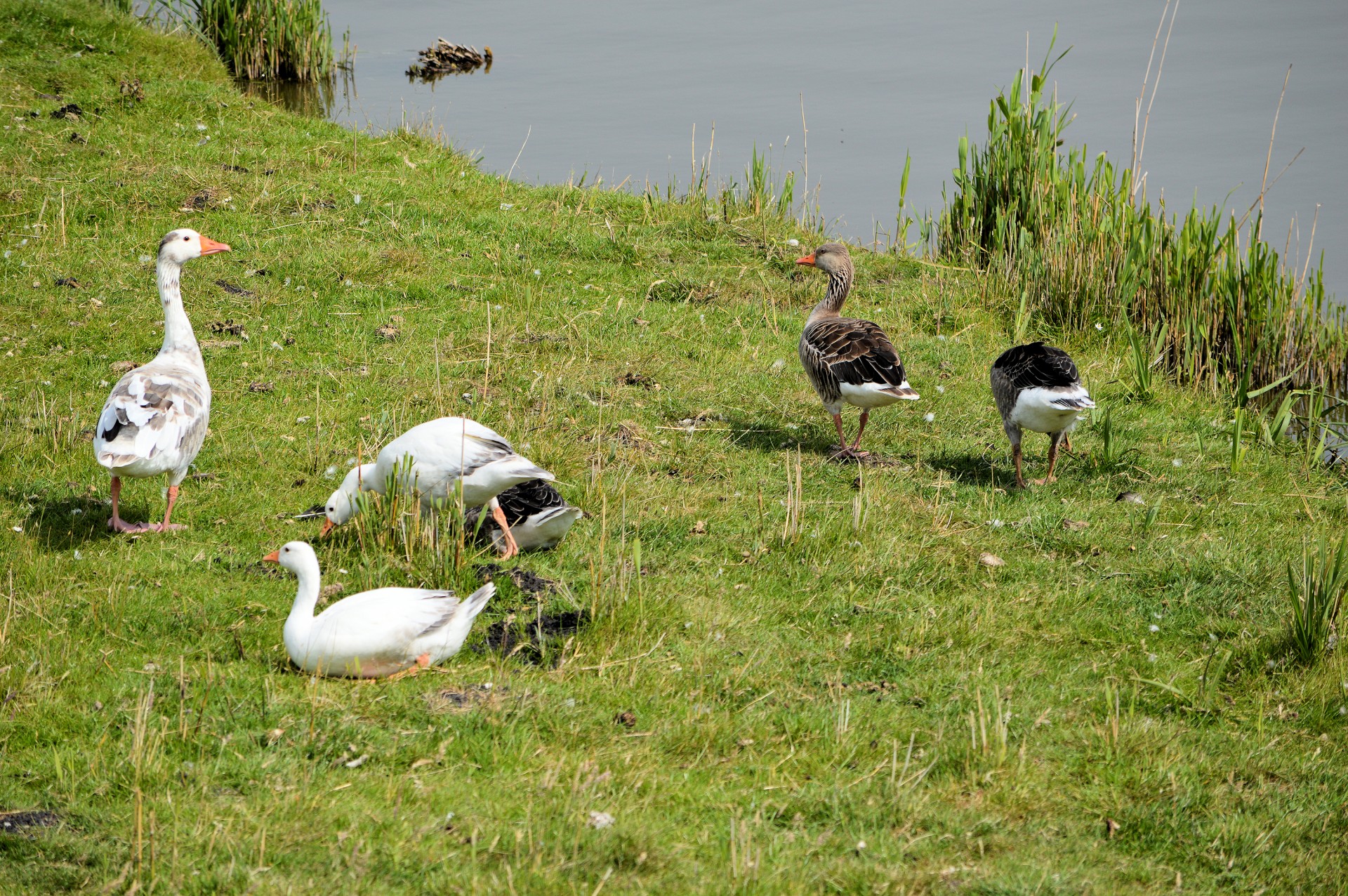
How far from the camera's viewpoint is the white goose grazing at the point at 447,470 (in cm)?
736

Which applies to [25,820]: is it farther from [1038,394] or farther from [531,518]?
[1038,394]

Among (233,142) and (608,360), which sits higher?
(233,142)

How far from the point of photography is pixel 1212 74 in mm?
25500

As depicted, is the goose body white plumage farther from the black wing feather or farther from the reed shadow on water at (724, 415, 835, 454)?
the black wing feather

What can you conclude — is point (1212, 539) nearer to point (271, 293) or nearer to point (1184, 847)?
point (1184, 847)

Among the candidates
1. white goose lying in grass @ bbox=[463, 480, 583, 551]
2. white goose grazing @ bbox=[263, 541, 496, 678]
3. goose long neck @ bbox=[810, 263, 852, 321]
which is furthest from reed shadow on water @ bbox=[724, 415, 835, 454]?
white goose grazing @ bbox=[263, 541, 496, 678]

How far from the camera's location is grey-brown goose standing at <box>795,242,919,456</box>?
959 cm

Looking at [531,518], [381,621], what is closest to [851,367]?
[531,518]

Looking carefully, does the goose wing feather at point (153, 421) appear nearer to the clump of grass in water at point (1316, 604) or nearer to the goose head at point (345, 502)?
the goose head at point (345, 502)

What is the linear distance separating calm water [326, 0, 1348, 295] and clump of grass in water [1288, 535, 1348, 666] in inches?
414

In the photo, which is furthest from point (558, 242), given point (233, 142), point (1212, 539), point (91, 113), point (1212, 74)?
point (1212, 74)

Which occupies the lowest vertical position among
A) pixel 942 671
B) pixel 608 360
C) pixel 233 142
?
pixel 942 671

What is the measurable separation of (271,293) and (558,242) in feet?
12.7

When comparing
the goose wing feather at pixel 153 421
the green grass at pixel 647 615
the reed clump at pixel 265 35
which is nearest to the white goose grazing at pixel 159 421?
the goose wing feather at pixel 153 421
